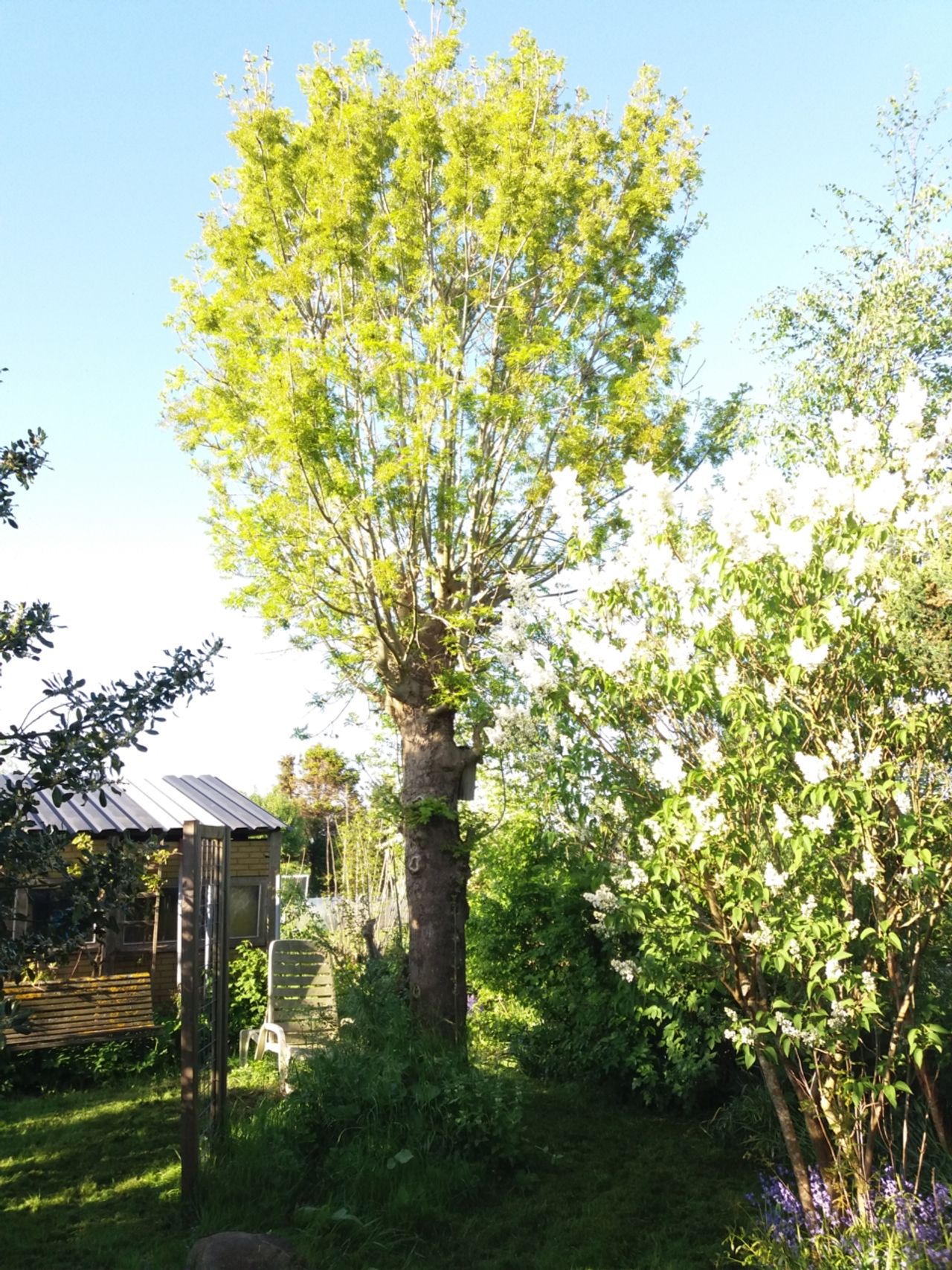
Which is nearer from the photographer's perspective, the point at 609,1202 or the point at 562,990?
the point at 609,1202

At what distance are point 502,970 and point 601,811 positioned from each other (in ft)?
14.7

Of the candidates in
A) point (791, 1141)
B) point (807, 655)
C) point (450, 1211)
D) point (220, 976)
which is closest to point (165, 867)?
point (220, 976)

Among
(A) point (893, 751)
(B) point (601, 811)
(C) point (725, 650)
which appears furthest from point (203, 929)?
(A) point (893, 751)

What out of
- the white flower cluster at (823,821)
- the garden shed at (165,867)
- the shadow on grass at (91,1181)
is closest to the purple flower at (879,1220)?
the white flower cluster at (823,821)

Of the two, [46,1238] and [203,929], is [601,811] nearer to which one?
[203,929]

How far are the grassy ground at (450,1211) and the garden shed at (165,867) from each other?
2.61 m

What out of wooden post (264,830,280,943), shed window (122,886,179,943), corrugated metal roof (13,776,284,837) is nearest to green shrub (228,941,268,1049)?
shed window (122,886,179,943)

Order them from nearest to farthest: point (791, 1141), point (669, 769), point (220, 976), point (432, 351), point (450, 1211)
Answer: point (669, 769) < point (791, 1141) < point (450, 1211) < point (220, 976) < point (432, 351)

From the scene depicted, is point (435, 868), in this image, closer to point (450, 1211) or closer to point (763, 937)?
point (450, 1211)

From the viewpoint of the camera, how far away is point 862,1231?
4.16 m

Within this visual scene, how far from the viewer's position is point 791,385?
9094mm

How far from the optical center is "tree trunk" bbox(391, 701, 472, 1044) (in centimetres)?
791

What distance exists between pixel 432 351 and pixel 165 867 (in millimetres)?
7035

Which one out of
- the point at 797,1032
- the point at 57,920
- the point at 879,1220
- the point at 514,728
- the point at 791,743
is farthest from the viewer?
the point at 514,728
